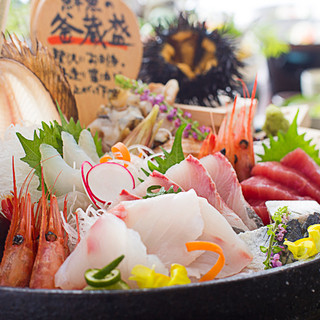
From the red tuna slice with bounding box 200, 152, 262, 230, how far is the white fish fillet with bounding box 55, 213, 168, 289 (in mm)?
495

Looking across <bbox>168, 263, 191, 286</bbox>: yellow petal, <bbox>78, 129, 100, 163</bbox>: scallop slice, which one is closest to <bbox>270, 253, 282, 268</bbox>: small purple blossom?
<bbox>168, 263, 191, 286</bbox>: yellow petal

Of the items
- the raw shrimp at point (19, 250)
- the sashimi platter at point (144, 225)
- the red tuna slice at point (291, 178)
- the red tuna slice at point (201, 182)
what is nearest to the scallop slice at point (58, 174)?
the sashimi platter at point (144, 225)

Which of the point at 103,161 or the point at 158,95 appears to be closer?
the point at 103,161

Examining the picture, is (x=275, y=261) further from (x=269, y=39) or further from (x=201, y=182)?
(x=269, y=39)

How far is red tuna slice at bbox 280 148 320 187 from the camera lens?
1.62 metres

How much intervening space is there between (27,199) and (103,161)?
1.14 ft

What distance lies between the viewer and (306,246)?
3.31 ft

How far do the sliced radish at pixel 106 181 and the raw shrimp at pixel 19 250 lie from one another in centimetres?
20

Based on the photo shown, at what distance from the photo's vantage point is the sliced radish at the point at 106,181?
4.13ft

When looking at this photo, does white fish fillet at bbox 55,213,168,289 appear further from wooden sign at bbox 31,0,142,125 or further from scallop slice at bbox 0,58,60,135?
wooden sign at bbox 31,0,142,125

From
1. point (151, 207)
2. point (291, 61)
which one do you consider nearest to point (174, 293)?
point (151, 207)

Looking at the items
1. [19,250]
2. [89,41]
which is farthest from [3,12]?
[19,250]

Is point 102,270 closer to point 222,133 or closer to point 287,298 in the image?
point 287,298

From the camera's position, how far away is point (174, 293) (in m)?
0.79
